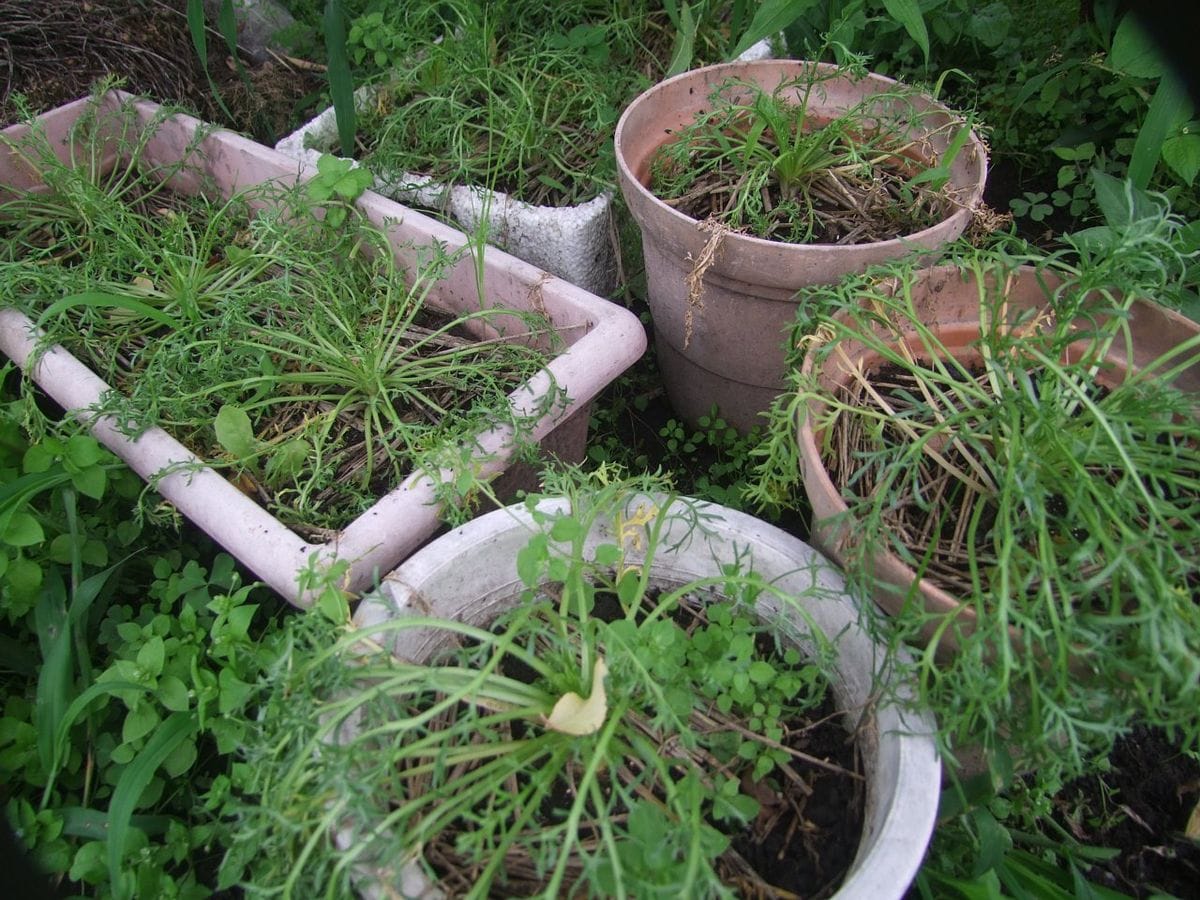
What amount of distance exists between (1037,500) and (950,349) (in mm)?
451

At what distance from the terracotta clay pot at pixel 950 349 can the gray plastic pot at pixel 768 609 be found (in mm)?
51

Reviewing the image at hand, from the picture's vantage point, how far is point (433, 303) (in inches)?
60.9

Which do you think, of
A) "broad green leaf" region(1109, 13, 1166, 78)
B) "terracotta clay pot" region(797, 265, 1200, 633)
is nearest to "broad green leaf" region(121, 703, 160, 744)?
"terracotta clay pot" region(797, 265, 1200, 633)

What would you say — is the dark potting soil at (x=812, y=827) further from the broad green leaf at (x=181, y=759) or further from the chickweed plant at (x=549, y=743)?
the broad green leaf at (x=181, y=759)

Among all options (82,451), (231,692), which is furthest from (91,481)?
(231,692)

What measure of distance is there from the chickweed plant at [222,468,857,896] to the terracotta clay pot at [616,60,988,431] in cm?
44

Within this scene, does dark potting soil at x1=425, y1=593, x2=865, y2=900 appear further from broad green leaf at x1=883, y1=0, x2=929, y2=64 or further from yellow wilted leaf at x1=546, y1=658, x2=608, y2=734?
broad green leaf at x1=883, y1=0, x2=929, y2=64

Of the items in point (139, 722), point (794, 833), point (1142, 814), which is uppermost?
point (794, 833)

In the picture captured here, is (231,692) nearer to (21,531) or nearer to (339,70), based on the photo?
(21,531)

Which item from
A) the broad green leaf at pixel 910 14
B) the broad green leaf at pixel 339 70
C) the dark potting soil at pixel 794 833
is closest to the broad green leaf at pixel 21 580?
the dark potting soil at pixel 794 833

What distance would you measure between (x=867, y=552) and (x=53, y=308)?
1162 millimetres

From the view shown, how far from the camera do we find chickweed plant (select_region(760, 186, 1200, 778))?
750mm

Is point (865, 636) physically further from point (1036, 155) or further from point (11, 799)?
point (1036, 155)

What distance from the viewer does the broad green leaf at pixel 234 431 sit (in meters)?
1.21
